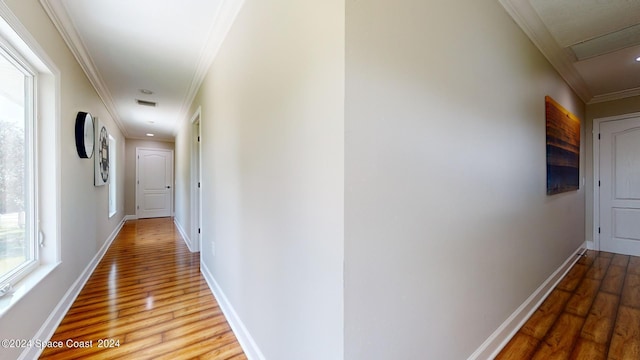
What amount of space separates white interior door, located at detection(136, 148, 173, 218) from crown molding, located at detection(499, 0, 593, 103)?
814 centimetres

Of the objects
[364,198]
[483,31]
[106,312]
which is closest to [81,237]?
[106,312]

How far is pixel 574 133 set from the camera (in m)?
3.13

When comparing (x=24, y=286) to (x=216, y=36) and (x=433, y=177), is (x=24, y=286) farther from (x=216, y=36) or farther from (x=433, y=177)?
Result: (x=433, y=177)

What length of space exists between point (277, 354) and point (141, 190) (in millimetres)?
7450

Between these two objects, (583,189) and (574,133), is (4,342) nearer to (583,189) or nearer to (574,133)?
(574,133)

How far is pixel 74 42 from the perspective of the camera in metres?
2.28

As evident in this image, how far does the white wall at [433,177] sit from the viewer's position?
93cm

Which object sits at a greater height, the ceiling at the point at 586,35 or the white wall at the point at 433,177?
the ceiling at the point at 586,35

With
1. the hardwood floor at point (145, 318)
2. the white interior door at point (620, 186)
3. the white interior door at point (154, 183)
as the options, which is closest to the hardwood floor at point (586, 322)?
the white interior door at point (620, 186)

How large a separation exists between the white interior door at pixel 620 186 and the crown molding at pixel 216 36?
17.3 ft

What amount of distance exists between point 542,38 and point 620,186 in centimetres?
319

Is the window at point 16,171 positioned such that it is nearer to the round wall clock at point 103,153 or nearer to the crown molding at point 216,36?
the crown molding at point 216,36

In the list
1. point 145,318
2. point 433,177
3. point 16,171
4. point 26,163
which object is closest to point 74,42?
point 26,163

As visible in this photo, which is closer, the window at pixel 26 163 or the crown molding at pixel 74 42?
the window at pixel 26 163
